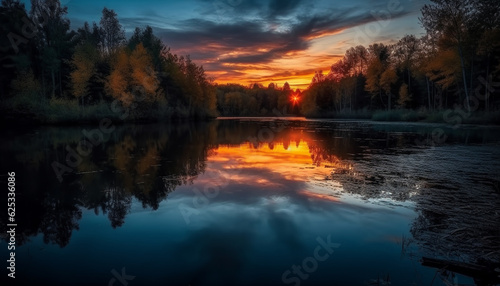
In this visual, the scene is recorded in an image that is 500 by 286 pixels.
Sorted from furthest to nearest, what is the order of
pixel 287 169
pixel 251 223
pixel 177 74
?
1. pixel 177 74
2. pixel 287 169
3. pixel 251 223

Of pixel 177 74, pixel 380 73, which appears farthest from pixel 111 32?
pixel 380 73

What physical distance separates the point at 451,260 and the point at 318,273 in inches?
78.4

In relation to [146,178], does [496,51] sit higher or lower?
higher

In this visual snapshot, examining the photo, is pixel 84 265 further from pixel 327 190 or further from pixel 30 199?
pixel 327 190

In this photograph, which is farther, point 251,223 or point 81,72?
point 81,72

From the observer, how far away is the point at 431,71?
4681 cm

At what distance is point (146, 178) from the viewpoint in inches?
422

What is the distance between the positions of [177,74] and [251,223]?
232 feet

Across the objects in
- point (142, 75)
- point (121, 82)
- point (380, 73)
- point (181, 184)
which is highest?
point (380, 73)

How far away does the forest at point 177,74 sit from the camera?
1412 inches

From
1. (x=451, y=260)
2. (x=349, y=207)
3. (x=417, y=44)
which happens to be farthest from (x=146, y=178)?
(x=417, y=44)

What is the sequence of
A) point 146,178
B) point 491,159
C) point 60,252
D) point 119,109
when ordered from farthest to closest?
point 119,109 < point 491,159 < point 146,178 < point 60,252

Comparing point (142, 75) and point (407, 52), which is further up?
point (407, 52)

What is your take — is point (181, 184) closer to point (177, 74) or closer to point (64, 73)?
point (64, 73)
